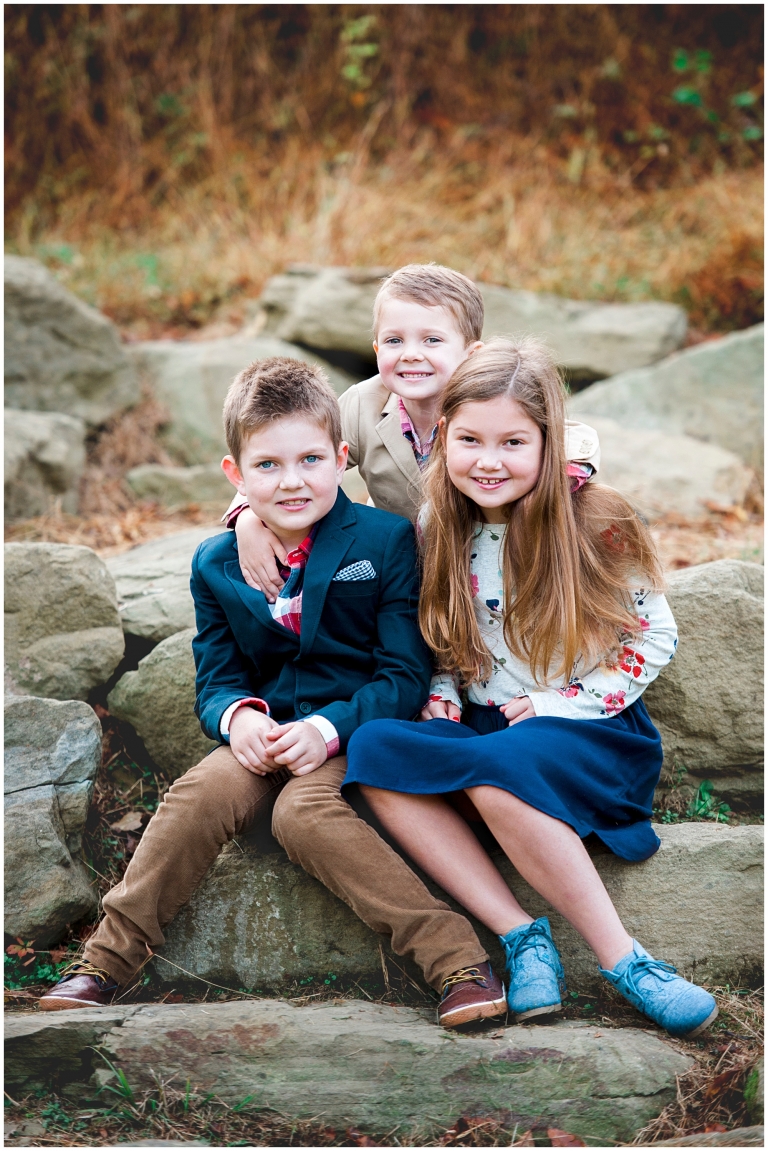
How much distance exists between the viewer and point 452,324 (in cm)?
268

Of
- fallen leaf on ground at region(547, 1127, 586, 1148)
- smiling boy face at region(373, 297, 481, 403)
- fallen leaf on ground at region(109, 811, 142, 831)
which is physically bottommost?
fallen leaf on ground at region(547, 1127, 586, 1148)

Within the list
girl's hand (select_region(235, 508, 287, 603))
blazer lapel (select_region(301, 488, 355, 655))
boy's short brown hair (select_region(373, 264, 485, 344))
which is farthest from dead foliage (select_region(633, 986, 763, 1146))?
boy's short brown hair (select_region(373, 264, 485, 344))

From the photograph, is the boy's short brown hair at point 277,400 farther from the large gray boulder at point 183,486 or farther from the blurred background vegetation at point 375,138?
the blurred background vegetation at point 375,138

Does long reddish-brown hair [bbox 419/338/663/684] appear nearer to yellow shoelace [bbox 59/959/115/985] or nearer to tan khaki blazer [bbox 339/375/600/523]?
tan khaki blazer [bbox 339/375/600/523]

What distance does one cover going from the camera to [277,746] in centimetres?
229

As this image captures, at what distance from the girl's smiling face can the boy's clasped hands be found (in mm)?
657

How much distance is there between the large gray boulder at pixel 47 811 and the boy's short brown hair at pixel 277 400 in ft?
2.85

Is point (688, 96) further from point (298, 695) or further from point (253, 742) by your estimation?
point (253, 742)

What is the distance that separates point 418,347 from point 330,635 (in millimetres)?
769

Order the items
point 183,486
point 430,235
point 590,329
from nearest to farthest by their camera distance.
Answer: point 183,486 → point 590,329 → point 430,235

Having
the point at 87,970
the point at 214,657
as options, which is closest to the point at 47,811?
the point at 87,970

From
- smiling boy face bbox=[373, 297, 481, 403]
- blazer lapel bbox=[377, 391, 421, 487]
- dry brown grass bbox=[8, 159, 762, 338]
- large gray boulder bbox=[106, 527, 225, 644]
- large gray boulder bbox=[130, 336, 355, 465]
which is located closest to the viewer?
smiling boy face bbox=[373, 297, 481, 403]

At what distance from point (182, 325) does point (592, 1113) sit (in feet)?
18.1

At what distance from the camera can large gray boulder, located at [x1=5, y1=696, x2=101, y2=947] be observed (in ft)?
8.25
